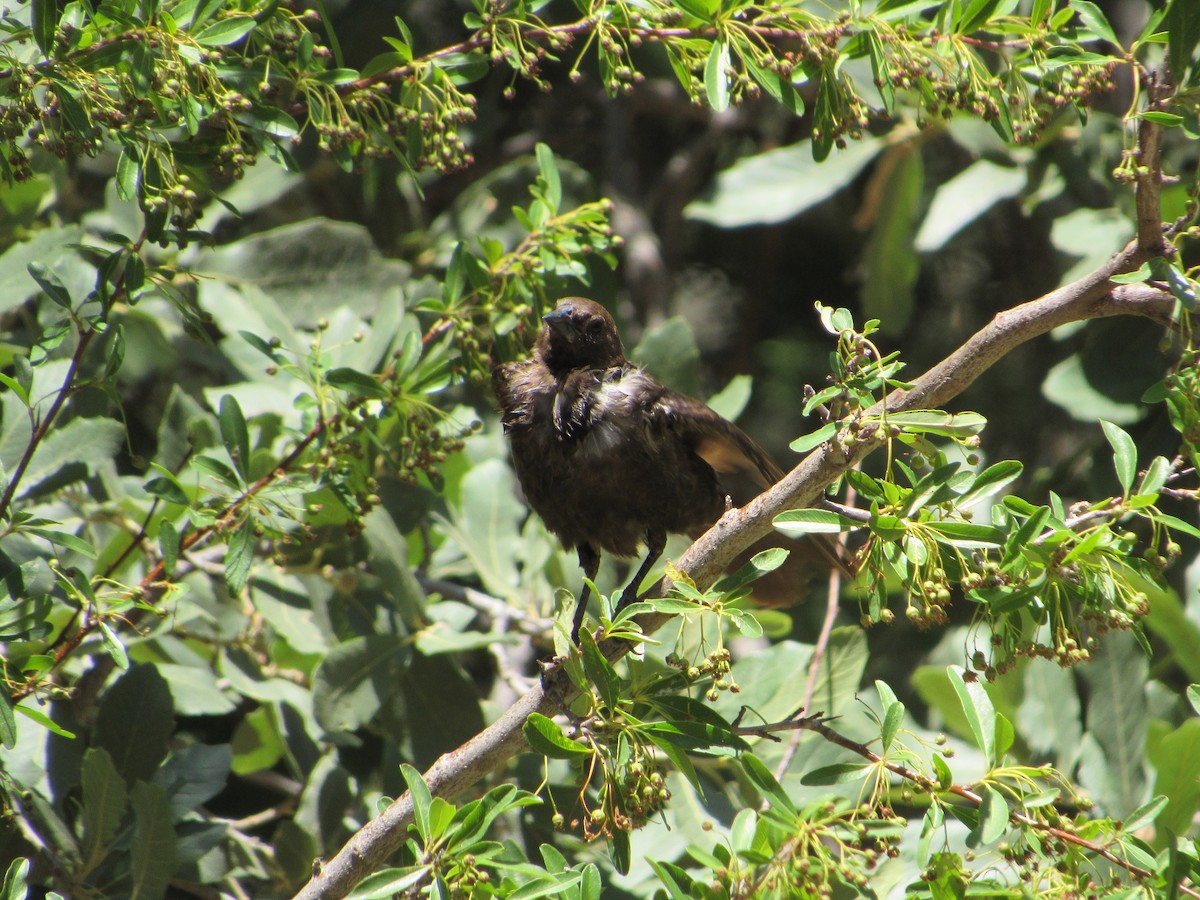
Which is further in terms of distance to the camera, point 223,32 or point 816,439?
point 223,32

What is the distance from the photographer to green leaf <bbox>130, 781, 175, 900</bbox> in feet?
8.21

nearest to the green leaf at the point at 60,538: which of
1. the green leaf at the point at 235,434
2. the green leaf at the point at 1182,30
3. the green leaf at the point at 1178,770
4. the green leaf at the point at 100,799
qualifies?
the green leaf at the point at 235,434

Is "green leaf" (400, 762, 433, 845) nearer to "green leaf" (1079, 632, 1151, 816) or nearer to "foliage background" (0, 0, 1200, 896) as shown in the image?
"foliage background" (0, 0, 1200, 896)

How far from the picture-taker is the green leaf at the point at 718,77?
226 cm

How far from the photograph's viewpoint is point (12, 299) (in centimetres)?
292

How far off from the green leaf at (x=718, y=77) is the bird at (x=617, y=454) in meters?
1.06

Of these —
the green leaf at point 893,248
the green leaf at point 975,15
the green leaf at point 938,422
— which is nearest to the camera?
the green leaf at point 938,422

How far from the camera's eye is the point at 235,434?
103 inches

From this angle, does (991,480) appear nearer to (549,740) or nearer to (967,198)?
(549,740)

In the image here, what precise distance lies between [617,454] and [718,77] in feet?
4.01

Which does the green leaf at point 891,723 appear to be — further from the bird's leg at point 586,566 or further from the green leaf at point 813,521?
the bird's leg at point 586,566

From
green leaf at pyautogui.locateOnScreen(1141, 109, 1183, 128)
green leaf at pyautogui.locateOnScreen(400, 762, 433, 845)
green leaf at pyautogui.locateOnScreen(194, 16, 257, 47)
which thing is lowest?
green leaf at pyautogui.locateOnScreen(400, 762, 433, 845)

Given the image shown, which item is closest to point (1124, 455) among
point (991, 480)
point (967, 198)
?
point (991, 480)

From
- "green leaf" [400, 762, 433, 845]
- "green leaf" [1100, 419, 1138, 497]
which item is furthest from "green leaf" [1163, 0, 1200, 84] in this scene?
"green leaf" [400, 762, 433, 845]
